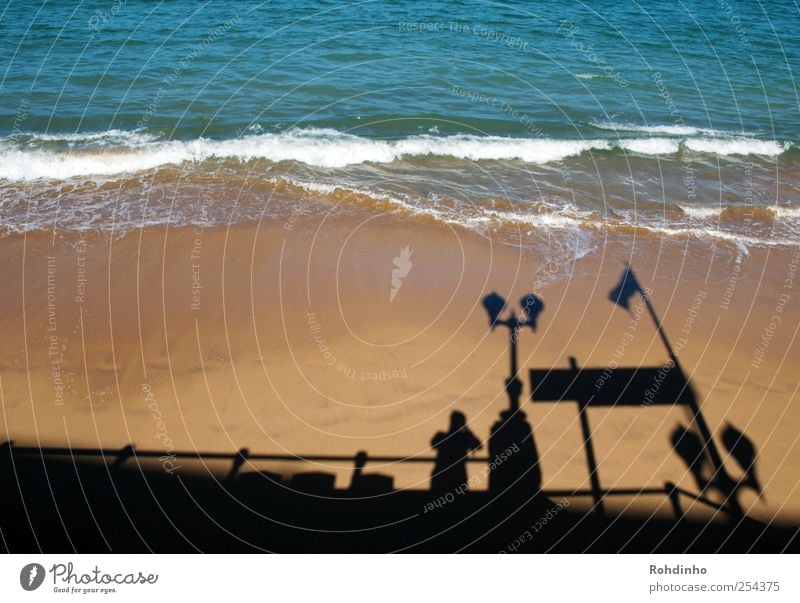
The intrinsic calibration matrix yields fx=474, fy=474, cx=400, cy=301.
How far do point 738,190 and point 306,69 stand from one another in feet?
63.4

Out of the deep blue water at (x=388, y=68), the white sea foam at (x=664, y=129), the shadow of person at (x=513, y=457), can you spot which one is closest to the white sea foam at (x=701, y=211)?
the deep blue water at (x=388, y=68)

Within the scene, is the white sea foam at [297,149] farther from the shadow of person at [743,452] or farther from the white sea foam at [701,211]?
the shadow of person at [743,452]

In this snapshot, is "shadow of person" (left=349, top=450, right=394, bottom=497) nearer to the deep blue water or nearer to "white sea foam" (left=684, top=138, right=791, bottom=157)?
the deep blue water

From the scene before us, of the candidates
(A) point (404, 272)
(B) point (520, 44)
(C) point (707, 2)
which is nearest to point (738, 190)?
(A) point (404, 272)

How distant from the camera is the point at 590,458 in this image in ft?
26.4

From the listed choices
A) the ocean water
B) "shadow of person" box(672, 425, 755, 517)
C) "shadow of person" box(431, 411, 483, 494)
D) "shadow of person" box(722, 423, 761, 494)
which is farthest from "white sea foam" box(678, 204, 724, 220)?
"shadow of person" box(431, 411, 483, 494)

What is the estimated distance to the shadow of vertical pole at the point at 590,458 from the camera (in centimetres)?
754

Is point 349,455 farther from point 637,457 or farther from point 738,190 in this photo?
point 738,190

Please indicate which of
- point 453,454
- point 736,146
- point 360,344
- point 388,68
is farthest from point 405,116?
point 453,454

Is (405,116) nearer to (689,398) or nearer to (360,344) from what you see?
(360,344)

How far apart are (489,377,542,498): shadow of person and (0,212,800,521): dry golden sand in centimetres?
22

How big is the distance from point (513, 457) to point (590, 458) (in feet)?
4.29

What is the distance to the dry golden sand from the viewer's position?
818 centimetres

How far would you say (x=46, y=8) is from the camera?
2817cm
